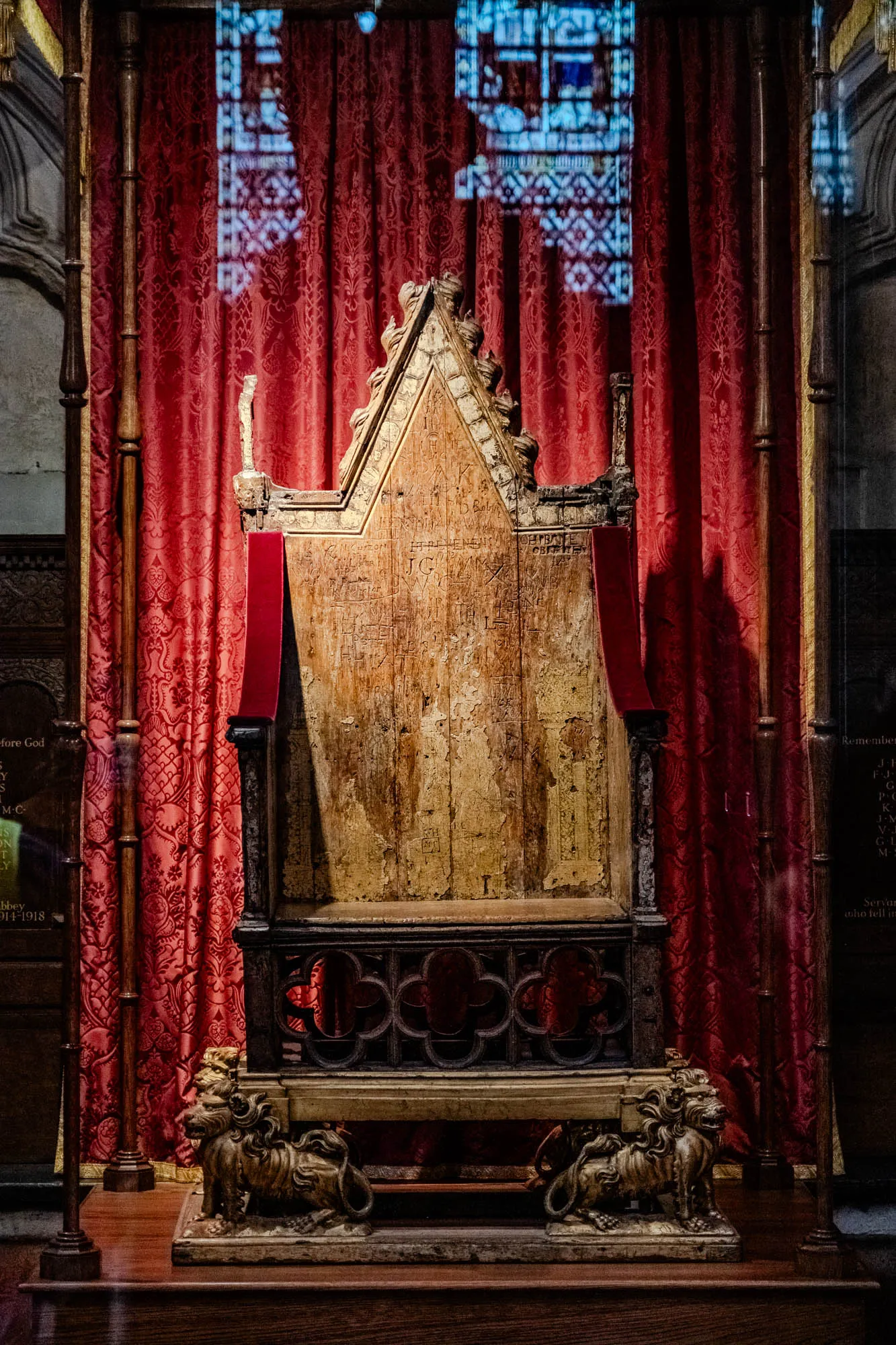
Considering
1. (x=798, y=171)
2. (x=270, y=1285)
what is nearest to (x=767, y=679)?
(x=798, y=171)

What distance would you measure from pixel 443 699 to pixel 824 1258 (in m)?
1.67

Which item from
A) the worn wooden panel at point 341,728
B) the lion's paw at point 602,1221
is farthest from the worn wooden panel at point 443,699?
the lion's paw at point 602,1221

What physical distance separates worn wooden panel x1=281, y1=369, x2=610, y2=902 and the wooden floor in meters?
1.00

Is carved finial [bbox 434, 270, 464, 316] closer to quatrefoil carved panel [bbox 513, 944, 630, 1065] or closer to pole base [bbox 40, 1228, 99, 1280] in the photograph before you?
quatrefoil carved panel [bbox 513, 944, 630, 1065]

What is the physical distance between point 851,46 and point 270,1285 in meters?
3.27

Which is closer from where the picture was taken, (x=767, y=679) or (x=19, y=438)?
(x=19, y=438)

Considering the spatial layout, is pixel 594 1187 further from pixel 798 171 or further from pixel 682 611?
pixel 798 171

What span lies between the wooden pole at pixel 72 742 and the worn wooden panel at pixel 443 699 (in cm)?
65

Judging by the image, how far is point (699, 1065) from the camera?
4.54 metres

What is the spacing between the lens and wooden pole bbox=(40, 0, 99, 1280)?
3.73m

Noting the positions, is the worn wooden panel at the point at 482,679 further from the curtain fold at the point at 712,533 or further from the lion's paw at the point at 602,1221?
the lion's paw at the point at 602,1221

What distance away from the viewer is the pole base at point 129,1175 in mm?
4398

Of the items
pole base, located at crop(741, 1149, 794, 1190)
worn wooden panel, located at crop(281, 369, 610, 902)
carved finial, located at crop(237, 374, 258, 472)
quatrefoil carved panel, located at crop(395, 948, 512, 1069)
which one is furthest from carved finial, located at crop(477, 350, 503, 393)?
pole base, located at crop(741, 1149, 794, 1190)

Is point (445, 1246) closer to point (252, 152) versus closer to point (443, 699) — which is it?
point (443, 699)
